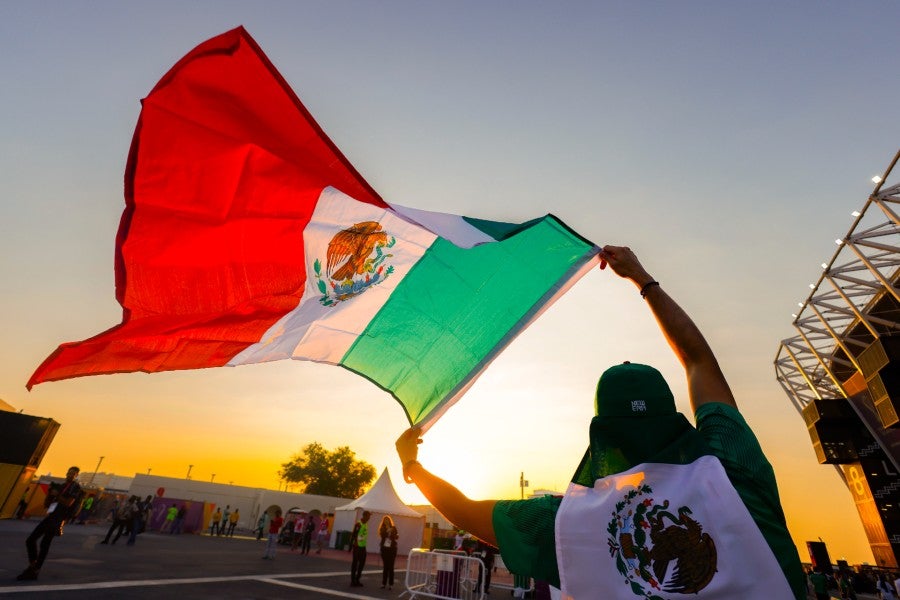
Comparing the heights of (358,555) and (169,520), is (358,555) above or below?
below

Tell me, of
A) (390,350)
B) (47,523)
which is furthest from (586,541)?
(47,523)

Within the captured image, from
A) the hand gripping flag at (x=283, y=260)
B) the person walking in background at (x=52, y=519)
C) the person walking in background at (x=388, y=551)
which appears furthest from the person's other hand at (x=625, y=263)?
the person walking in background at (x=388, y=551)

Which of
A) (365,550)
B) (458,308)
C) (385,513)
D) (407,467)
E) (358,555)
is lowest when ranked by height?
(358,555)

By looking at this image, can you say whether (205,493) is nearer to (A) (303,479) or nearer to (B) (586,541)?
(A) (303,479)

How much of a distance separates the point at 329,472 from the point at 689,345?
71.6 metres

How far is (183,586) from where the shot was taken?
8.25 metres

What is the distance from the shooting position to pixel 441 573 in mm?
9914

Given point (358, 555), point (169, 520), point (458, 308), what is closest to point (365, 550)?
point (358, 555)

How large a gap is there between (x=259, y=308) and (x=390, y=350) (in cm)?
107

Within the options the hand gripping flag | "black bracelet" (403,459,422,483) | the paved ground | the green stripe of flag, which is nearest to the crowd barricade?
the paved ground

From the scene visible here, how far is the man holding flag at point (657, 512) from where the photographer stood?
1043 millimetres

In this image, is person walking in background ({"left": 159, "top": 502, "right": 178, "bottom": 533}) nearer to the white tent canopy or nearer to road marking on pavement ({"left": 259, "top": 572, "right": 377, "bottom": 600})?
the white tent canopy

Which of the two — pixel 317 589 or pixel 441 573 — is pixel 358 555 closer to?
pixel 317 589

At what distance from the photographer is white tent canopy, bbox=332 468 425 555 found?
24.4 metres
